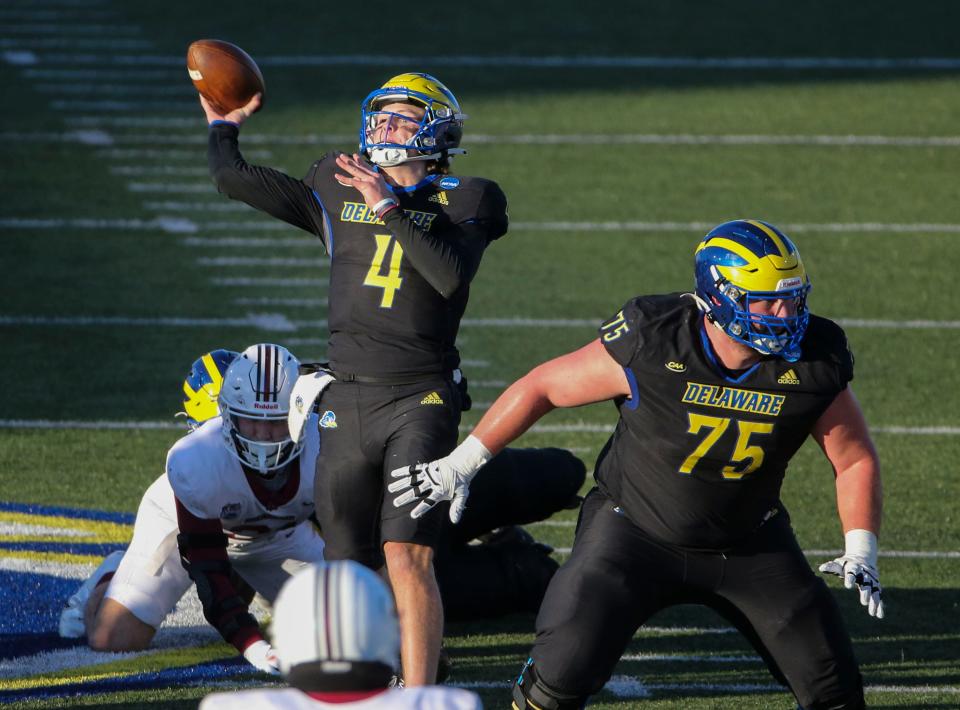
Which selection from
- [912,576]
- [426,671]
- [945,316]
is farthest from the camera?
[945,316]

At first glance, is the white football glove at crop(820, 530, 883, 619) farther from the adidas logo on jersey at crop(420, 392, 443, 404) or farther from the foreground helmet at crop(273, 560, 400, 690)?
the foreground helmet at crop(273, 560, 400, 690)

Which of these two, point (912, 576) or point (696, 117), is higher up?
point (696, 117)

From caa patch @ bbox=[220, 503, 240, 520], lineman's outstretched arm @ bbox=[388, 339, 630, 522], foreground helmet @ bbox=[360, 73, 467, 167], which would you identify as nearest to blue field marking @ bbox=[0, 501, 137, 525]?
caa patch @ bbox=[220, 503, 240, 520]

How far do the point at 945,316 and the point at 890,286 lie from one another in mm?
645

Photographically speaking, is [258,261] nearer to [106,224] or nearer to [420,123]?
[106,224]

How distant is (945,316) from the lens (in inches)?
423

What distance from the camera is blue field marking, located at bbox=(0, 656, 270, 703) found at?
563 cm

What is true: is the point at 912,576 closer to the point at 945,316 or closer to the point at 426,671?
the point at 426,671

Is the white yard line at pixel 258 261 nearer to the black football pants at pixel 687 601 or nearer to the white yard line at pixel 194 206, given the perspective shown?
the white yard line at pixel 194 206

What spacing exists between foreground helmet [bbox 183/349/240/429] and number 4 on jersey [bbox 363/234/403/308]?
984mm

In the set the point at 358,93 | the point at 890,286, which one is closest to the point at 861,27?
the point at 358,93

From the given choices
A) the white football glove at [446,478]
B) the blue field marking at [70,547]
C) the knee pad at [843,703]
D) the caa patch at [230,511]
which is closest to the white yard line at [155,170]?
the blue field marking at [70,547]

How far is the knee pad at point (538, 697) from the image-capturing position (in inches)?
185

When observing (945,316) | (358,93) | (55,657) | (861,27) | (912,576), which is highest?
(861,27)
